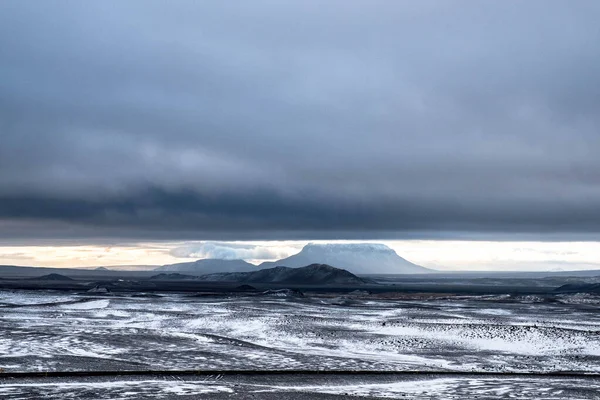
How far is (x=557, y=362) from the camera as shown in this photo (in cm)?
4166

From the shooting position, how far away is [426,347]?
48500 mm

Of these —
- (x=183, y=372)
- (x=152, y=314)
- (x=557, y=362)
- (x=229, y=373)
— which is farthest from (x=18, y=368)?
(x=152, y=314)

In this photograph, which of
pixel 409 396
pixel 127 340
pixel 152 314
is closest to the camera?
pixel 409 396

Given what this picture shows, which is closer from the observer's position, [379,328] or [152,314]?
[379,328]

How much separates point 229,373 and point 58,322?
35.4 metres

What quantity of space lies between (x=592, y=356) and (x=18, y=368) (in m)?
36.0

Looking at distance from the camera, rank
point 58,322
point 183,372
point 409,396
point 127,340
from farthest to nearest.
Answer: point 58,322
point 127,340
point 183,372
point 409,396

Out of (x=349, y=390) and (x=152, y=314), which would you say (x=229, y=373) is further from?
(x=152, y=314)

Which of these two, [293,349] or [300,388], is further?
[293,349]

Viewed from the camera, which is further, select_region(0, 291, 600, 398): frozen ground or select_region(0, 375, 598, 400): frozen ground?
select_region(0, 291, 600, 398): frozen ground

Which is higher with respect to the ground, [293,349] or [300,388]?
[300,388]

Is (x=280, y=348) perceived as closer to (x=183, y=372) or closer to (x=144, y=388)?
(x=183, y=372)

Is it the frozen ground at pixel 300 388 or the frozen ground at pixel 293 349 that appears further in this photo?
the frozen ground at pixel 293 349

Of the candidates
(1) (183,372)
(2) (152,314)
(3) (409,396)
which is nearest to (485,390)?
(3) (409,396)
